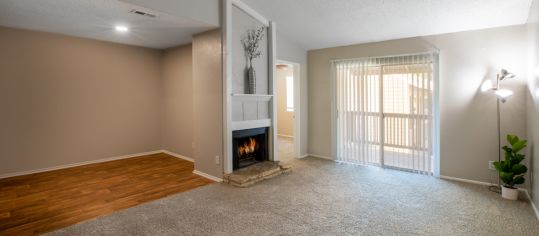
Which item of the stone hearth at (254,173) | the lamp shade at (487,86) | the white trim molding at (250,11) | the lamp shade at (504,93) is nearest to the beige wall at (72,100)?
the white trim molding at (250,11)

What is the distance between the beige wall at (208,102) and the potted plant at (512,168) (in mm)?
3673

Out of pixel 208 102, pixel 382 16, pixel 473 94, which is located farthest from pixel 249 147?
pixel 473 94

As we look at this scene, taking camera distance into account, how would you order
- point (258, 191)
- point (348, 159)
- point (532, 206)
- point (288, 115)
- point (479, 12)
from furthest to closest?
1. point (288, 115)
2. point (348, 159)
3. point (258, 191)
4. point (479, 12)
5. point (532, 206)

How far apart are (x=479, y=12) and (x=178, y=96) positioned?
5.19 meters

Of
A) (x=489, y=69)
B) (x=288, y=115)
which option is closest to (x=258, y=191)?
(x=489, y=69)

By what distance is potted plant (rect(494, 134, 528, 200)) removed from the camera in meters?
3.27

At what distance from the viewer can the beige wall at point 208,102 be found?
410cm

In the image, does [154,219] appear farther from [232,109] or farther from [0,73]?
[0,73]

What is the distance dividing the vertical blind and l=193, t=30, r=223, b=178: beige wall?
2.37 m

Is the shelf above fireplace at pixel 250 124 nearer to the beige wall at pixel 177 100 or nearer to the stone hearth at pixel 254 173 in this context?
the stone hearth at pixel 254 173

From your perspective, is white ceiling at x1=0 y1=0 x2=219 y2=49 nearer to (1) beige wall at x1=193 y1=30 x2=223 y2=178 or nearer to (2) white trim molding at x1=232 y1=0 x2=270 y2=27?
(1) beige wall at x1=193 y1=30 x2=223 y2=178

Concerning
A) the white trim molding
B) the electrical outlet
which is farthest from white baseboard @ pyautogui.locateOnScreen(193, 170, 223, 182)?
the electrical outlet

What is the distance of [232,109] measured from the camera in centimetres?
414

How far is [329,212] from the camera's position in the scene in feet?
9.89
